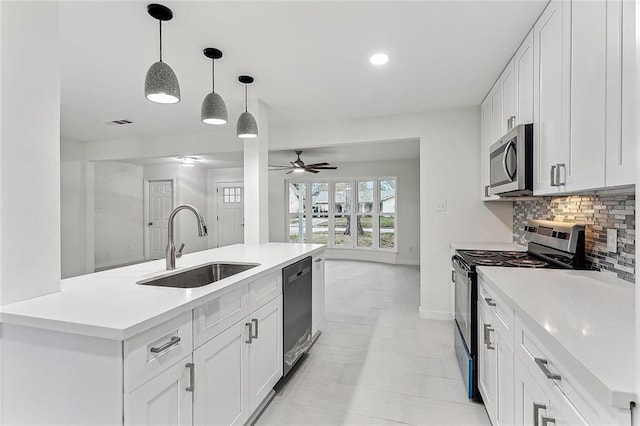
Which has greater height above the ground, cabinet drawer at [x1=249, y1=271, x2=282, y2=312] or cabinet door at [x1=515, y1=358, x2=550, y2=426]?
cabinet drawer at [x1=249, y1=271, x2=282, y2=312]

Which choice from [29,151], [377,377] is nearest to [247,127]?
[29,151]

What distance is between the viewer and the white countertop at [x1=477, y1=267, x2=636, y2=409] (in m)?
0.72

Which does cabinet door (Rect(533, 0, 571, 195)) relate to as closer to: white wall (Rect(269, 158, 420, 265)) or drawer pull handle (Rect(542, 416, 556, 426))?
Result: drawer pull handle (Rect(542, 416, 556, 426))

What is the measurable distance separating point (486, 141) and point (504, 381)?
7.92ft

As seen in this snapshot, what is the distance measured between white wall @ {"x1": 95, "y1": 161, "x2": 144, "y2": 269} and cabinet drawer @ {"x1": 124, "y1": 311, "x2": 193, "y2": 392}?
663 cm

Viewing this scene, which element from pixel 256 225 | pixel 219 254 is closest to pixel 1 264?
pixel 219 254

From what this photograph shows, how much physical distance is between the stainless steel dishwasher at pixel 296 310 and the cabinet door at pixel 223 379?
1.76 ft

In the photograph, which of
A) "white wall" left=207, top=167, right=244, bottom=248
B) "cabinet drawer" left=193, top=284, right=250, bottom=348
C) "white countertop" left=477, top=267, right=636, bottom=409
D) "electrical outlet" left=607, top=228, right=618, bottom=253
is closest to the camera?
"white countertop" left=477, top=267, right=636, bottom=409

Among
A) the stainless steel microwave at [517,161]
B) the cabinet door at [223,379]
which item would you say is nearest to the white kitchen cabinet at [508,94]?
the stainless steel microwave at [517,161]

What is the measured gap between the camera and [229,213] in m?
8.67

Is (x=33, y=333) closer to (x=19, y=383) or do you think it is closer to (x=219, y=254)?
(x=19, y=383)

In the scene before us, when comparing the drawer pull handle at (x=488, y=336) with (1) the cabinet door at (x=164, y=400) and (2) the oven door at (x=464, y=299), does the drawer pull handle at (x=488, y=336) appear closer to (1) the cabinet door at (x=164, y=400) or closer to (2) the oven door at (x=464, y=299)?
(2) the oven door at (x=464, y=299)

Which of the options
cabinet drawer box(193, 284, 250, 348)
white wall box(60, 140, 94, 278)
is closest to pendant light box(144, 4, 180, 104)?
cabinet drawer box(193, 284, 250, 348)

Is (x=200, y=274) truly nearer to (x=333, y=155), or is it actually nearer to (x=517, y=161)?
(x=517, y=161)
